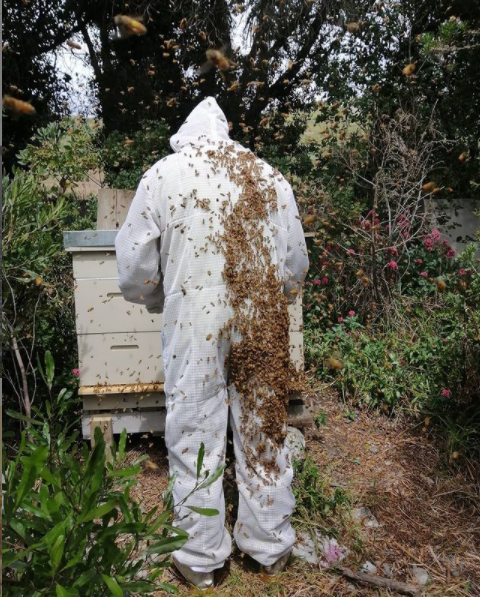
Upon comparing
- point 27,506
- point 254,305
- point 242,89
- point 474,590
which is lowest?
point 474,590

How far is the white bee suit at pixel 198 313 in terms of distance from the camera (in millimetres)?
1995

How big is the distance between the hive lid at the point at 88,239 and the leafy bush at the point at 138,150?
306 cm

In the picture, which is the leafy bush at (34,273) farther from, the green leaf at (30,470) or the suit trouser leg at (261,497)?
the green leaf at (30,470)

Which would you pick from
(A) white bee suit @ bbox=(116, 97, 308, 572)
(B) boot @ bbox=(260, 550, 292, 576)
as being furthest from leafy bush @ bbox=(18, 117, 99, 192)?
(B) boot @ bbox=(260, 550, 292, 576)

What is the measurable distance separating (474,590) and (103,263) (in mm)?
2043

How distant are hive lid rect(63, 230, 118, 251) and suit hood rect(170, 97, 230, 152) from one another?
0.58 metres

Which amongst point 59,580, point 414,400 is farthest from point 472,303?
point 59,580

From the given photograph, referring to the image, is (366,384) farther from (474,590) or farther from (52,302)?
(52,302)

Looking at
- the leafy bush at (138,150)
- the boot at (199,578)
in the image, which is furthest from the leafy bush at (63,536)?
the leafy bush at (138,150)

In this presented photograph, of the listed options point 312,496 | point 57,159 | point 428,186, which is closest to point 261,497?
point 312,496

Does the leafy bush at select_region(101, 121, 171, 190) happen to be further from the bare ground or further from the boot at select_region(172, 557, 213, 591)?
the boot at select_region(172, 557, 213, 591)

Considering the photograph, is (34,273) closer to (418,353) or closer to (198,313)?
(198,313)

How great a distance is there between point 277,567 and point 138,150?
14.4ft

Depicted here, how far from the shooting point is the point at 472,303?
3.26 m
